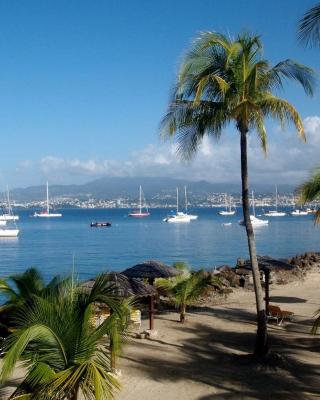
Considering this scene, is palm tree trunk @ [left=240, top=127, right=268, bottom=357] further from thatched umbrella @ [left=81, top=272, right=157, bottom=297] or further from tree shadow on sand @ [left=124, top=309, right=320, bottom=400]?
thatched umbrella @ [left=81, top=272, right=157, bottom=297]

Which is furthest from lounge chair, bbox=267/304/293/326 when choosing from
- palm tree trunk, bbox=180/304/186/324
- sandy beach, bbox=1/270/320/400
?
palm tree trunk, bbox=180/304/186/324

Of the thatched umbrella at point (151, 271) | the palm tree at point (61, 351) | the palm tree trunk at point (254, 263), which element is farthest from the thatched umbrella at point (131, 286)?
the palm tree at point (61, 351)

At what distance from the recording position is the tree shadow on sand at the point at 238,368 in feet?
34.2

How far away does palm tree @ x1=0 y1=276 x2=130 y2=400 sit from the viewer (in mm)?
6301

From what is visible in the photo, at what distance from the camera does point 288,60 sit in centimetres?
1208

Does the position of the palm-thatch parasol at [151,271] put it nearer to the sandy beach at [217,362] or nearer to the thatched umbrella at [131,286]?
the sandy beach at [217,362]

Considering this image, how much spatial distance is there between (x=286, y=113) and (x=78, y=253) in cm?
5347

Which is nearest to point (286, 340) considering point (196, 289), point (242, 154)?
point (196, 289)

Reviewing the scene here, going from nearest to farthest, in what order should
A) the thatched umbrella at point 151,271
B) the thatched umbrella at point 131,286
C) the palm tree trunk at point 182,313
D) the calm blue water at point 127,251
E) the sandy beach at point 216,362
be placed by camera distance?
the sandy beach at point 216,362
the thatched umbrella at point 131,286
the palm tree trunk at point 182,313
the thatched umbrella at point 151,271
the calm blue water at point 127,251

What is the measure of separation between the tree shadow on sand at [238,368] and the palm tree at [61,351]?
410cm

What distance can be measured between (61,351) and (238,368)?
6.25 metres

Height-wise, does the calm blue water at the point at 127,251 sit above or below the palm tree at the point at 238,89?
below

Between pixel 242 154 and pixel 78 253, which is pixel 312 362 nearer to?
pixel 242 154

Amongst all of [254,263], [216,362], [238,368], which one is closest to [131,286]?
[216,362]
